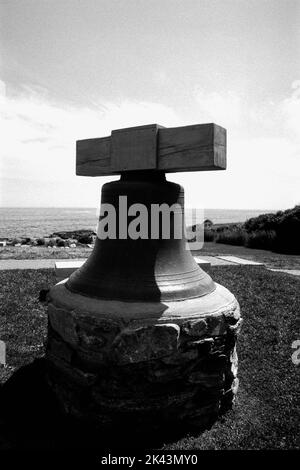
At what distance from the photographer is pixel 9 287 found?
5773mm

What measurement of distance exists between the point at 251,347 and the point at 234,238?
31.7 ft

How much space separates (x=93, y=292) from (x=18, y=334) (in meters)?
1.99

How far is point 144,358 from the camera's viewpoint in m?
2.45

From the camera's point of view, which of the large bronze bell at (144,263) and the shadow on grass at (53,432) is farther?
the large bronze bell at (144,263)

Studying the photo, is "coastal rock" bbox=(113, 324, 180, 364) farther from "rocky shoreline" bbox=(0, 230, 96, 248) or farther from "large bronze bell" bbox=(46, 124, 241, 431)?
"rocky shoreline" bbox=(0, 230, 96, 248)

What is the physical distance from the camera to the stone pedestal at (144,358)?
96.4 inches

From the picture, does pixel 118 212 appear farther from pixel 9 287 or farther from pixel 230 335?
pixel 9 287

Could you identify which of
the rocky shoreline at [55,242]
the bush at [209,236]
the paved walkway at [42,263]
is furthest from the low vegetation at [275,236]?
the rocky shoreline at [55,242]

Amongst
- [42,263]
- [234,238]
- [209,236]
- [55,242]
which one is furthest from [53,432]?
[209,236]

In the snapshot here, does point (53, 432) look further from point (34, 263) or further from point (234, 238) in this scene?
point (234, 238)

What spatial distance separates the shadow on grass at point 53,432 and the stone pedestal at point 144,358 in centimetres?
8

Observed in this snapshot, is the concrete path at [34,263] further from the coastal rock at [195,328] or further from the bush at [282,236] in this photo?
the coastal rock at [195,328]

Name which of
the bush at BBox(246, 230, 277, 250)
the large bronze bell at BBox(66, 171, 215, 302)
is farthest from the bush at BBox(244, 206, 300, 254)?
the large bronze bell at BBox(66, 171, 215, 302)

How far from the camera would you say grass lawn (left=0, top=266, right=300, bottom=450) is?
8.77ft
